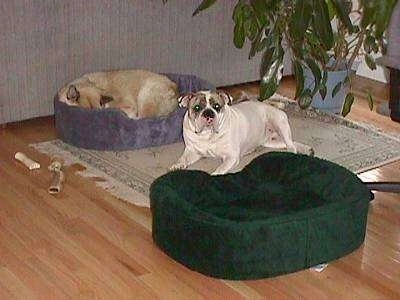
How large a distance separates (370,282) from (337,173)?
0.45 m

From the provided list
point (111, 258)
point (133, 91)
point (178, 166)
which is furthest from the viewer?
point (133, 91)

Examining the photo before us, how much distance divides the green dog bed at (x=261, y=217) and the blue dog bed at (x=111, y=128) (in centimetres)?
75

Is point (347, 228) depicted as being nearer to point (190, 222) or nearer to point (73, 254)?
point (190, 222)

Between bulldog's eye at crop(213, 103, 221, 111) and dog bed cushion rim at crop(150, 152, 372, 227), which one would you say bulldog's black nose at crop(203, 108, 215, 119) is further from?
dog bed cushion rim at crop(150, 152, 372, 227)

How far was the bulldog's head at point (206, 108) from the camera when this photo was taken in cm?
288

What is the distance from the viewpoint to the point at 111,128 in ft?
10.7

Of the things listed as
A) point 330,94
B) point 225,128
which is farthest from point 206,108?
point 330,94

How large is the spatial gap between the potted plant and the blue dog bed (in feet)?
1.74

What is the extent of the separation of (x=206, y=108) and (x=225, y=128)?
0.16 meters

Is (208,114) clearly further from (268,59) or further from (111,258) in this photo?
(111,258)

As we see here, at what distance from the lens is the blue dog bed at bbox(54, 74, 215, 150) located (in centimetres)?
324

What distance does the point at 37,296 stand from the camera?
84.1 inches

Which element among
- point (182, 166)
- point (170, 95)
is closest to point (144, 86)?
point (170, 95)

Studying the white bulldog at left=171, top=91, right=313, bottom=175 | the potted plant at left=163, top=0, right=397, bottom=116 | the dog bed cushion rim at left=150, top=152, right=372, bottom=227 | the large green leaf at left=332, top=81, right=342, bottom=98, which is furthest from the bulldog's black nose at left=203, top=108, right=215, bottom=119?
the large green leaf at left=332, top=81, right=342, bottom=98
